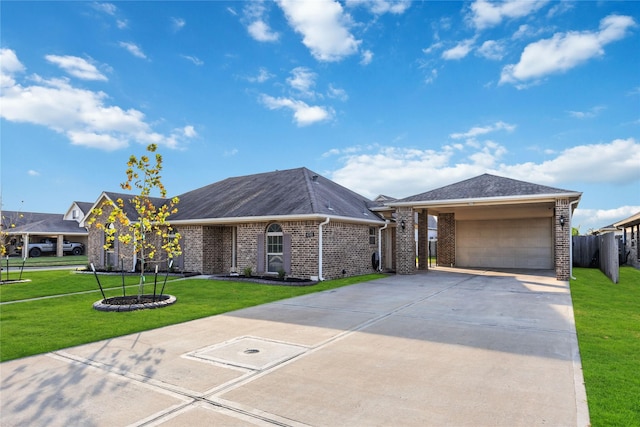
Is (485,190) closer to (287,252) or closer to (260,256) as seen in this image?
(287,252)

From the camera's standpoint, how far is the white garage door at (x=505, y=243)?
71.9ft

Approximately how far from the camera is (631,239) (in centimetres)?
2556

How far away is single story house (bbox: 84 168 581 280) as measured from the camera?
49.6 feet

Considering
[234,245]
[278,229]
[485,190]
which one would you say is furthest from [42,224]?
[485,190]

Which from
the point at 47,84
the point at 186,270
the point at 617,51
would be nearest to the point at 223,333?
the point at 47,84

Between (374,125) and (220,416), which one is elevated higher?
(374,125)

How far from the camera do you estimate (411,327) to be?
7.22 metres

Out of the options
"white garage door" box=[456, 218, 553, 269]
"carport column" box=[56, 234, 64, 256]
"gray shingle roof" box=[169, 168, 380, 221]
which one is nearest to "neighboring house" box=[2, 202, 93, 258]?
"carport column" box=[56, 234, 64, 256]

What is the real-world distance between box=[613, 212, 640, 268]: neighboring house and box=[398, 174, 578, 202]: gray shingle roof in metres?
10.3

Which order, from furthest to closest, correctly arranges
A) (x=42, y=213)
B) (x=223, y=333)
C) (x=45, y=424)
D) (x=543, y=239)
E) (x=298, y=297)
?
(x=42, y=213) < (x=543, y=239) < (x=298, y=297) < (x=223, y=333) < (x=45, y=424)

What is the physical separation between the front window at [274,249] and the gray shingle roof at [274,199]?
0.85 m

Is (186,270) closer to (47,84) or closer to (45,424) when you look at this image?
(47,84)

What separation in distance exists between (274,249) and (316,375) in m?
11.6

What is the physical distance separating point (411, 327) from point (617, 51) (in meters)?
12.2
